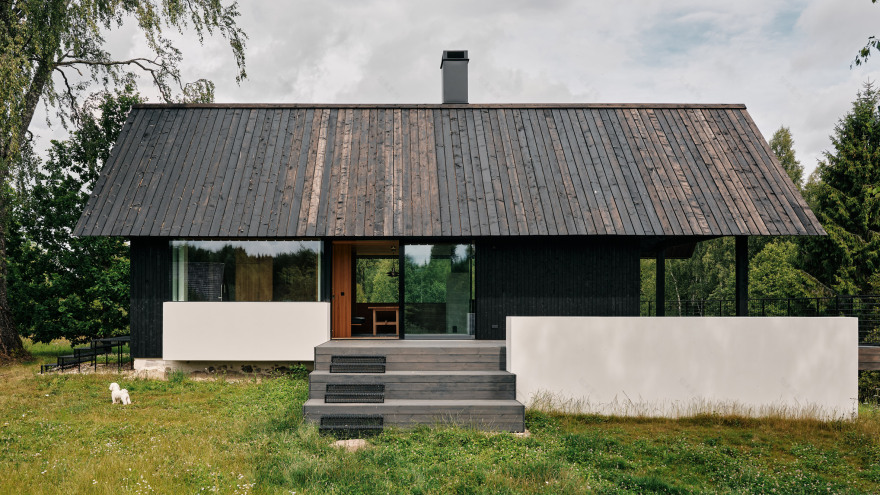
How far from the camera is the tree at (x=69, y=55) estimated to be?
38.7ft

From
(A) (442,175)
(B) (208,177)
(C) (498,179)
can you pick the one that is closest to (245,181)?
(B) (208,177)

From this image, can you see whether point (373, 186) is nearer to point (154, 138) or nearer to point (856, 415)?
point (154, 138)

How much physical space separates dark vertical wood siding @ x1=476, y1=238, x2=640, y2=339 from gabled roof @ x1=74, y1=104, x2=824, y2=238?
789 millimetres

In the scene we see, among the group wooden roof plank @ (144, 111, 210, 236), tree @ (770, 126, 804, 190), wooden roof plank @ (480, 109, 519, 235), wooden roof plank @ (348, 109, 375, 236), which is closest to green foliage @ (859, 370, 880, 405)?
tree @ (770, 126, 804, 190)

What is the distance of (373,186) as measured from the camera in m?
11.2

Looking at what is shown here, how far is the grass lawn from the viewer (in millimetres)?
5547

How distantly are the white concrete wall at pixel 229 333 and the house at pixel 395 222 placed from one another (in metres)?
0.03

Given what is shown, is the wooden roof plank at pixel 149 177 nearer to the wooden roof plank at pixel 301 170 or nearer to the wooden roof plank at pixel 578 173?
the wooden roof plank at pixel 301 170

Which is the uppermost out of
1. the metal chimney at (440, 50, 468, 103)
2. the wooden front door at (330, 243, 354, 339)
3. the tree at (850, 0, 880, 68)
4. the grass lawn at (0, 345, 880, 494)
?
the metal chimney at (440, 50, 468, 103)

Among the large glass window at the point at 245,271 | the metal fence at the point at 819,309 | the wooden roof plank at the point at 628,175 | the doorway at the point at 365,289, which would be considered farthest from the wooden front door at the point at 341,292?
the metal fence at the point at 819,309

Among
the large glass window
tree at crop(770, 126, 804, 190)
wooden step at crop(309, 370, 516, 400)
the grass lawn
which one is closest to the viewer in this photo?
the grass lawn

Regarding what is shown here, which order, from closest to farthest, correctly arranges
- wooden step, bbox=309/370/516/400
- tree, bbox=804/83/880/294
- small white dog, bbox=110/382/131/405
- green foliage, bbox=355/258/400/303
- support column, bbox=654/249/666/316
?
wooden step, bbox=309/370/516/400 < small white dog, bbox=110/382/131/405 < green foliage, bbox=355/258/400/303 < support column, bbox=654/249/666/316 < tree, bbox=804/83/880/294

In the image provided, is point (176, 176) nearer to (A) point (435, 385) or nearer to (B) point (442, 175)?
(B) point (442, 175)

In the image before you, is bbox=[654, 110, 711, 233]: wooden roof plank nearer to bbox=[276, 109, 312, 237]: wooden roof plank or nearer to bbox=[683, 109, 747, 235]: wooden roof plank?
bbox=[683, 109, 747, 235]: wooden roof plank
